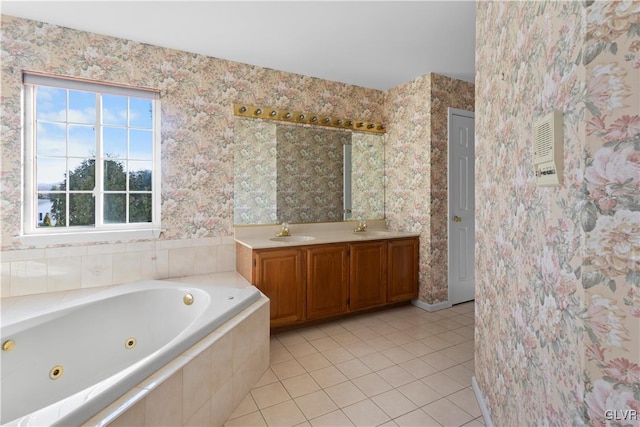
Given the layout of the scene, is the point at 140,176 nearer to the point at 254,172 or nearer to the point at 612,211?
the point at 254,172

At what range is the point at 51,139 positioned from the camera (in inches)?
101

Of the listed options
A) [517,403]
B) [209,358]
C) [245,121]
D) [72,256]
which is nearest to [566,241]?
[517,403]

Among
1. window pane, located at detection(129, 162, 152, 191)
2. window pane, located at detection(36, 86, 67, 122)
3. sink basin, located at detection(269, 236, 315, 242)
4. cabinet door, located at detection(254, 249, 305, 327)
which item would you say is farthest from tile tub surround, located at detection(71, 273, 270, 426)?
window pane, located at detection(36, 86, 67, 122)

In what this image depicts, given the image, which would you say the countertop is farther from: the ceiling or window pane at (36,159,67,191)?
the ceiling

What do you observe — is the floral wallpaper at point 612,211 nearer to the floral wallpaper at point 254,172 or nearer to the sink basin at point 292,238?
the sink basin at point 292,238

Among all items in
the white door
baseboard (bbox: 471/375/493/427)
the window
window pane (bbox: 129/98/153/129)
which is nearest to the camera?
baseboard (bbox: 471/375/493/427)

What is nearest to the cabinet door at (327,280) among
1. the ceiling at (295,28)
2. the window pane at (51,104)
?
the ceiling at (295,28)

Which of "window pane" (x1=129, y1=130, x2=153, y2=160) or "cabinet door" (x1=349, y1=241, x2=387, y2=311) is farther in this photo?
"cabinet door" (x1=349, y1=241, x2=387, y2=311)

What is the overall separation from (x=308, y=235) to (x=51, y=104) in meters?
2.43

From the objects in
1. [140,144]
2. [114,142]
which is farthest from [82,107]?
[140,144]

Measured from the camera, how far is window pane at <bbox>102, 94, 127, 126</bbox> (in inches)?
107

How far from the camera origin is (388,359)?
2445 millimetres

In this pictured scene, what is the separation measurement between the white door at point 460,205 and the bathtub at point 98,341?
7.69 feet

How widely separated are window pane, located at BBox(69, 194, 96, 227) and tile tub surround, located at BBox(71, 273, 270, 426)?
5.31ft
